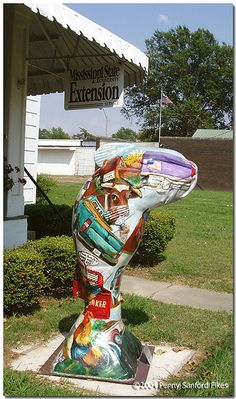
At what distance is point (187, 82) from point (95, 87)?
1797 inches

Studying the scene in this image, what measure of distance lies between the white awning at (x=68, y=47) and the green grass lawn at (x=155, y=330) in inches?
125

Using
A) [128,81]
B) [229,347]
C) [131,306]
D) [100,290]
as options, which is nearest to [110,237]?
[100,290]

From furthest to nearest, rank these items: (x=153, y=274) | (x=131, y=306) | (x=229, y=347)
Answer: (x=153, y=274)
(x=131, y=306)
(x=229, y=347)

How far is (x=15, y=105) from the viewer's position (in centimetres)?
705

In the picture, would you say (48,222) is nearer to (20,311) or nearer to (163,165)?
(20,311)

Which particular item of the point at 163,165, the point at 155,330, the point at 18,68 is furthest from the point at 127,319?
the point at 18,68

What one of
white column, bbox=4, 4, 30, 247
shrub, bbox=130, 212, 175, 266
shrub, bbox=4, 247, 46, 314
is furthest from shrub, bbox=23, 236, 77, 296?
shrub, bbox=130, 212, 175, 266

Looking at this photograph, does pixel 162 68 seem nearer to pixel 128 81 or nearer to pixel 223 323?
pixel 128 81

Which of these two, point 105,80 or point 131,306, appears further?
point 105,80

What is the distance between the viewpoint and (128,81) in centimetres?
859

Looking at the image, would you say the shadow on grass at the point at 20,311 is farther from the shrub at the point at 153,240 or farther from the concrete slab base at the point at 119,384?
the shrub at the point at 153,240

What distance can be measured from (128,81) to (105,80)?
1.70 meters

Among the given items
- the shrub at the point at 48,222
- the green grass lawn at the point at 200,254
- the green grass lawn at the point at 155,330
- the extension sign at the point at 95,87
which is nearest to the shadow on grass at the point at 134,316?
the green grass lawn at the point at 155,330

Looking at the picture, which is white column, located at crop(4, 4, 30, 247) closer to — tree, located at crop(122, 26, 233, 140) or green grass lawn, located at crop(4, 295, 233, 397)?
green grass lawn, located at crop(4, 295, 233, 397)
